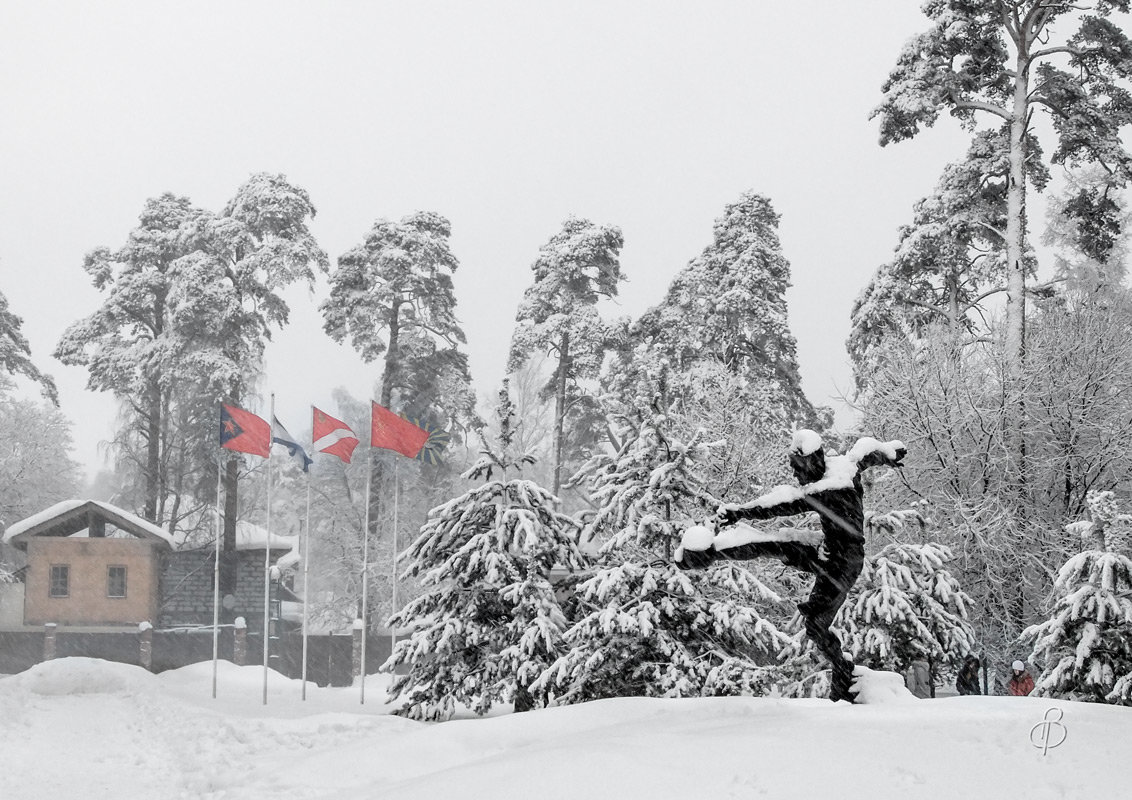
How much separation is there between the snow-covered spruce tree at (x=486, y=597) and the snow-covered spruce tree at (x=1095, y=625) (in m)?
7.66

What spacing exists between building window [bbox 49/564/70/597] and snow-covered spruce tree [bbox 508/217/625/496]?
17744mm

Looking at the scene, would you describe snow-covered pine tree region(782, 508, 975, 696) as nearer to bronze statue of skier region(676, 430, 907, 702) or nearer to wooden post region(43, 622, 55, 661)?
bronze statue of skier region(676, 430, 907, 702)

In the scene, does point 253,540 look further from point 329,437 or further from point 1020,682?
point 1020,682

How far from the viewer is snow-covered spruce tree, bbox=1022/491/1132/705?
13.4 m

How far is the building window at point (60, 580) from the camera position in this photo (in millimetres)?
38406

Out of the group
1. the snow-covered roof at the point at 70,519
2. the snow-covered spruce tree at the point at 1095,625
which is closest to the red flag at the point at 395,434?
the snow-covered spruce tree at the point at 1095,625

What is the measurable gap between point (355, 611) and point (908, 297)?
2824 cm

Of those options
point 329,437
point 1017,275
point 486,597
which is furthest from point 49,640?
point 1017,275

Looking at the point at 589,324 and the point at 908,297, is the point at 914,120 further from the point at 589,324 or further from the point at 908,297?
the point at 589,324

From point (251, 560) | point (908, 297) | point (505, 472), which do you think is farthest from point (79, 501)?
point (908, 297)

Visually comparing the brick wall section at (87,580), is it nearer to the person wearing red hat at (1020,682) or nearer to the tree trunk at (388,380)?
the tree trunk at (388,380)

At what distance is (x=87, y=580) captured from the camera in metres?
38.6

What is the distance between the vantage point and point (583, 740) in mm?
8195

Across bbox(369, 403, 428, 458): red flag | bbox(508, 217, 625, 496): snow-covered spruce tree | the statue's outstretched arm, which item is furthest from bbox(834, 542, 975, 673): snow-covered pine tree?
bbox(508, 217, 625, 496): snow-covered spruce tree
